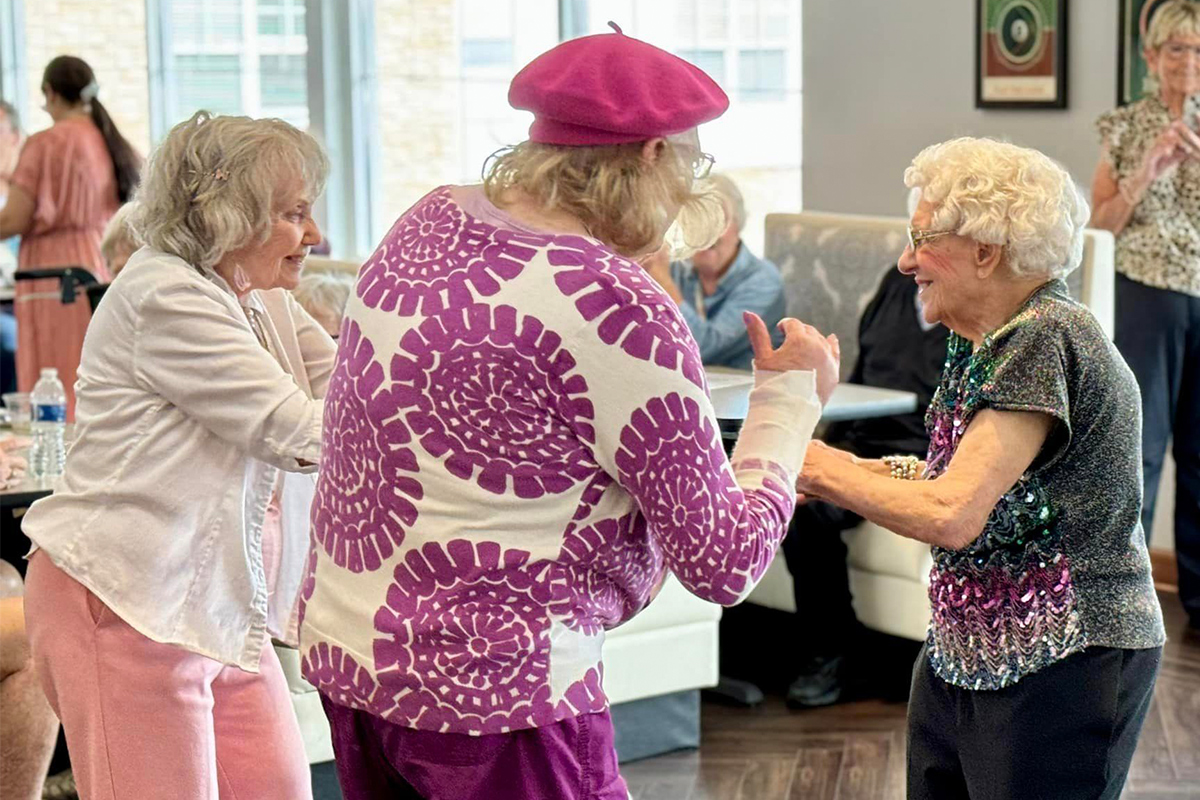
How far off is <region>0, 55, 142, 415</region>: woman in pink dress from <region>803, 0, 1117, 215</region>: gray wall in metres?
2.44

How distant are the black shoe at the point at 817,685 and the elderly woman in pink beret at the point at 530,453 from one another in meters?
2.56

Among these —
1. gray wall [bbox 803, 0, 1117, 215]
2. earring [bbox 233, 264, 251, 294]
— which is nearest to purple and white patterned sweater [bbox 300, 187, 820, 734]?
earring [bbox 233, 264, 251, 294]

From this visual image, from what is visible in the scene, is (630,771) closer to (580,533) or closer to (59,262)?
(580,533)

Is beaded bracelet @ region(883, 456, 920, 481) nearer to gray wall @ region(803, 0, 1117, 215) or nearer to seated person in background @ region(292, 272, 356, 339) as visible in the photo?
seated person in background @ region(292, 272, 356, 339)

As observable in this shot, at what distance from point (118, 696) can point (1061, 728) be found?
114 centimetres

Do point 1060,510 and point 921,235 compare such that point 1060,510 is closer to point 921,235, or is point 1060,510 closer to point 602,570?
point 921,235

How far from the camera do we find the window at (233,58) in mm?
7340

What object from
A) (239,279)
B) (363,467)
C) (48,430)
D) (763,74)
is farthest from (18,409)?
(763,74)

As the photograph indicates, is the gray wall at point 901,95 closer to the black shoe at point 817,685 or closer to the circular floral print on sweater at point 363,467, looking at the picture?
the black shoe at point 817,685

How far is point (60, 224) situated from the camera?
6.11m

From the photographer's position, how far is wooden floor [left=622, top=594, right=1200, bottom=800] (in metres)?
3.60

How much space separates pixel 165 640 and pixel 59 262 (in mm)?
4352

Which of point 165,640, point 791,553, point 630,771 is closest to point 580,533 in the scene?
point 165,640

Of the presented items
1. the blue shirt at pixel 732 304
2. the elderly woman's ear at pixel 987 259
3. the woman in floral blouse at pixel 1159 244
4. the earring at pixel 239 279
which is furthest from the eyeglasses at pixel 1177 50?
the earring at pixel 239 279
